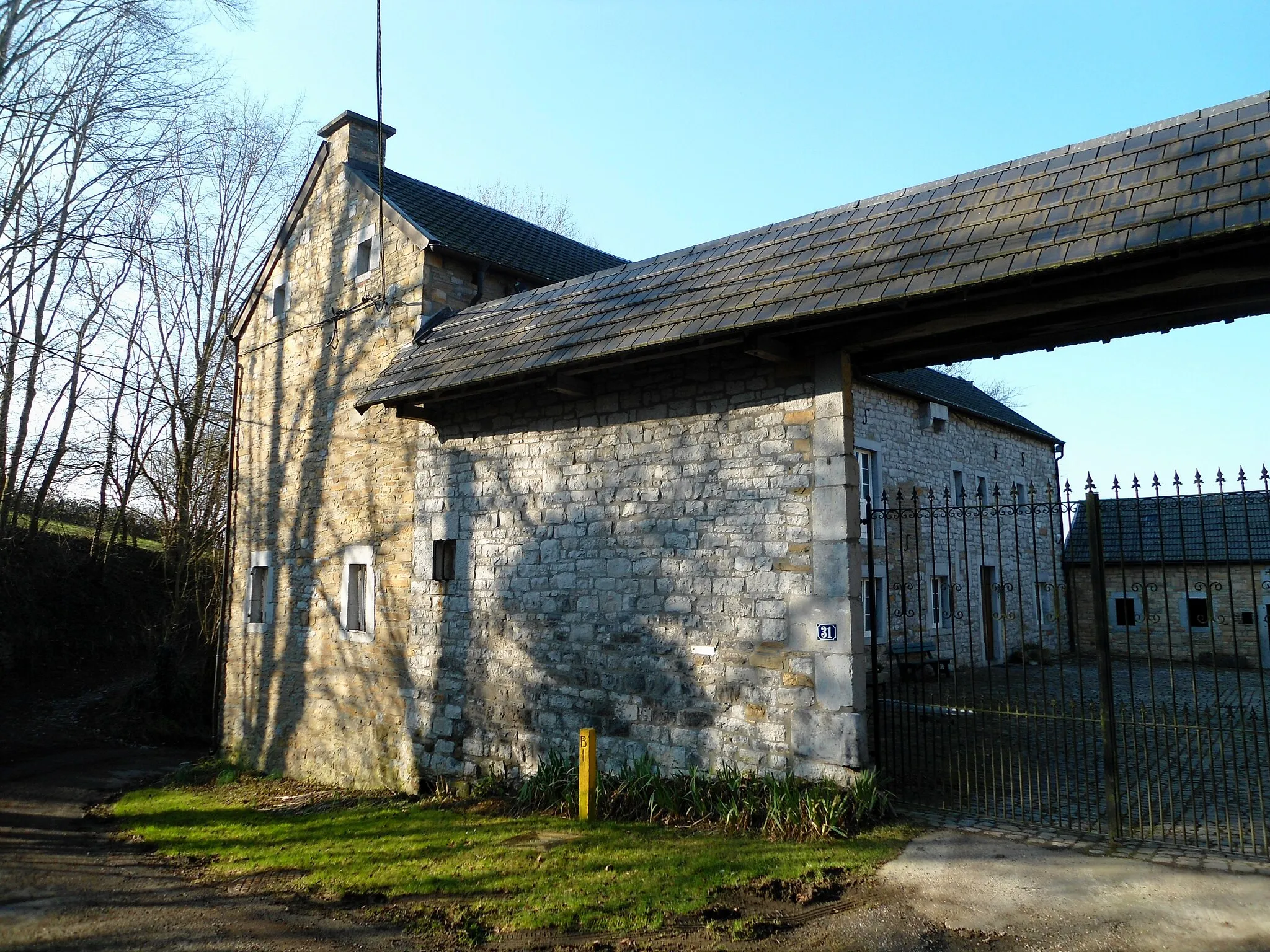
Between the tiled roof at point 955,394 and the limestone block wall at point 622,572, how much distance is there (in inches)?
312

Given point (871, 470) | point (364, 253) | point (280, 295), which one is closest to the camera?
point (364, 253)

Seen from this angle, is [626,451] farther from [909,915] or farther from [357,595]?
[357,595]

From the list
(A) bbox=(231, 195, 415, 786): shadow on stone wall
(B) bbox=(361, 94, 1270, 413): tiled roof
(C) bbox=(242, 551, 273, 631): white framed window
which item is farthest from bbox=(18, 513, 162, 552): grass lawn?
(B) bbox=(361, 94, 1270, 413): tiled roof

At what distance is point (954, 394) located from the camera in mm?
20078

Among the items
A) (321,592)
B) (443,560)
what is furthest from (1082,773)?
(321,592)

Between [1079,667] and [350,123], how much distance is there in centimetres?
1224

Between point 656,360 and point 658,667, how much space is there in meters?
2.65

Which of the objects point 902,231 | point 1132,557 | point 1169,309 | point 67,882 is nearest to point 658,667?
point 902,231

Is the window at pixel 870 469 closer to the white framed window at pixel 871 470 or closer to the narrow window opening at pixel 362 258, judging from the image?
the white framed window at pixel 871 470

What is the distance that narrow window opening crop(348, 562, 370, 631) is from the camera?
35.8 ft

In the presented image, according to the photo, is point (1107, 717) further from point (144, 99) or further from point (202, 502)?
point (202, 502)

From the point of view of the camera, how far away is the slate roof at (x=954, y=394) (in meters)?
16.4

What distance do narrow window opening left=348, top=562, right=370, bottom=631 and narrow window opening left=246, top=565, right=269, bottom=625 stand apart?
300 centimetres

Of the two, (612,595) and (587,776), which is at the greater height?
(612,595)
